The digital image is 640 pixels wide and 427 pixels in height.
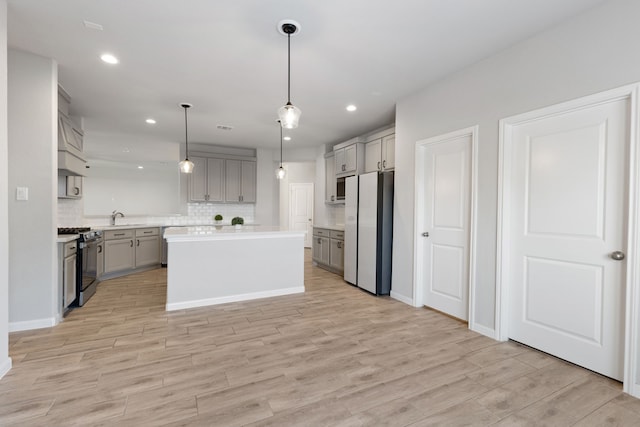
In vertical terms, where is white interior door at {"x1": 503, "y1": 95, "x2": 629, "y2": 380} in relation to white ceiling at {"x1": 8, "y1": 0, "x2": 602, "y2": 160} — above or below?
below

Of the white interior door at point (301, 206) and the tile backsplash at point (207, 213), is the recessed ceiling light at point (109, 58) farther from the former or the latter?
the white interior door at point (301, 206)

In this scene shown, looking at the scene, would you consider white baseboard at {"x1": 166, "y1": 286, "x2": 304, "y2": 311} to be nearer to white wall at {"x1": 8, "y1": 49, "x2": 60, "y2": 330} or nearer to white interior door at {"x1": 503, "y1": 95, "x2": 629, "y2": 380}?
white wall at {"x1": 8, "y1": 49, "x2": 60, "y2": 330}

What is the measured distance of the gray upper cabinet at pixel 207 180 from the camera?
6.46m

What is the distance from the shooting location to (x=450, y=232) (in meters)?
3.38

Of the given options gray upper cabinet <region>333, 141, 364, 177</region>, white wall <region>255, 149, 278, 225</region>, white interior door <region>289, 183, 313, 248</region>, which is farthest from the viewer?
white interior door <region>289, 183, 313, 248</region>

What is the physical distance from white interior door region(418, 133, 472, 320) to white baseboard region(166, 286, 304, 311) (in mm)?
1787

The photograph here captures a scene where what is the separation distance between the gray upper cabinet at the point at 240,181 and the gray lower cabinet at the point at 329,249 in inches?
73.2

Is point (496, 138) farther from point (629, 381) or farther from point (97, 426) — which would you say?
point (97, 426)

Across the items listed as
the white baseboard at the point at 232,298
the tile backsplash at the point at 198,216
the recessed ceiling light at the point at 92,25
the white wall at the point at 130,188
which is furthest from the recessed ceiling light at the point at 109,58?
the white wall at the point at 130,188

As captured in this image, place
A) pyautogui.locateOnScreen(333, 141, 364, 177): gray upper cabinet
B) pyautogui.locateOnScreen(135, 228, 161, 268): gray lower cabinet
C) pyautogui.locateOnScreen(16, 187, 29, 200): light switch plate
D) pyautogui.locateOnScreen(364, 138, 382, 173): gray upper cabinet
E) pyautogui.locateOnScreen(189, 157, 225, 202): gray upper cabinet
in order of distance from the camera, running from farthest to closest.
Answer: pyautogui.locateOnScreen(189, 157, 225, 202): gray upper cabinet, pyautogui.locateOnScreen(135, 228, 161, 268): gray lower cabinet, pyautogui.locateOnScreen(333, 141, 364, 177): gray upper cabinet, pyautogui.locateOnScreen(364, 138, 382, 173): gray upper cabinet, pyautogui.locateOnScreen(16, 187, 29, 200): light switch plate

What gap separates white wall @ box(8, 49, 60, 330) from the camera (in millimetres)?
2840

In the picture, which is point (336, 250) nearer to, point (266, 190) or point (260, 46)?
point (266, 190)

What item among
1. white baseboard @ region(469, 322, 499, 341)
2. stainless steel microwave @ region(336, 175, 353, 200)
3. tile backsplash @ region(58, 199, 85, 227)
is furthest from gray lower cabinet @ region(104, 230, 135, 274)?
white baseboard @ region(469, 322, 499, 341)

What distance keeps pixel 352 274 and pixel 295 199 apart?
462cm
